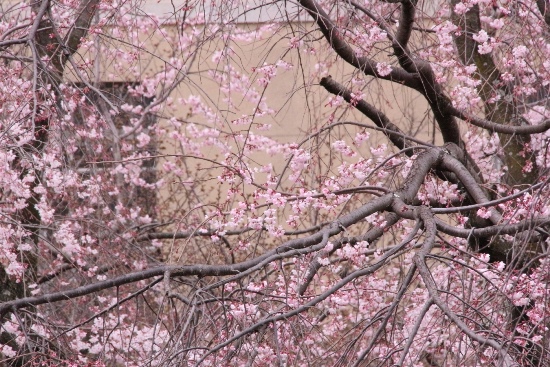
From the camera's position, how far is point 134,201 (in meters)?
9.27

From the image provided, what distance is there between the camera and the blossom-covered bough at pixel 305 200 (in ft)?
13.7

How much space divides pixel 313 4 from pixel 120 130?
4968 millimetres

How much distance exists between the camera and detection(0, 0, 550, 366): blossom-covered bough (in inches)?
164

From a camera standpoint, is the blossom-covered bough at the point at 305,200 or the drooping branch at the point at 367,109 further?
the drooping branch at the point at 367,109

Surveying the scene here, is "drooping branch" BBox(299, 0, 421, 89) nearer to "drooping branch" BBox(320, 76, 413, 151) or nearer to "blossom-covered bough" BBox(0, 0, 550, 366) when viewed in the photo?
"blossom-covered bough" BBox(0, 0, 550, 366)

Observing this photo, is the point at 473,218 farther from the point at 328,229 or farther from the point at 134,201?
the point at 134,201

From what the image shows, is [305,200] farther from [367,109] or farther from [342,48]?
[367,109]

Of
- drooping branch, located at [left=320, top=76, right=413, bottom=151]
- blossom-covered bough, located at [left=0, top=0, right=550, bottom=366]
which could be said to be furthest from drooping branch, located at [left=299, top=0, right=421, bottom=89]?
drooping branch, located at [left=320, top=76, right=413, bottom=151]

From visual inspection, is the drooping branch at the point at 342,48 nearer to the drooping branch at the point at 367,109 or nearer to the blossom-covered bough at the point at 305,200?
the blossom-covered bough at the point at 305,200

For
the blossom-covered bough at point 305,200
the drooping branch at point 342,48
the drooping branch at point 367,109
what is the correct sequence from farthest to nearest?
the drooping branch at point 367,109 < the drooping branch at point 342,48 < the blossom-covered bough at point 305,200

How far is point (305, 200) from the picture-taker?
4887 millimetres

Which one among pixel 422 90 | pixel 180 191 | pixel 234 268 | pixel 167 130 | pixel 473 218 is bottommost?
pixel 234 268

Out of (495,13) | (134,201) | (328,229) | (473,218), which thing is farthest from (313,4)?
(134,201)

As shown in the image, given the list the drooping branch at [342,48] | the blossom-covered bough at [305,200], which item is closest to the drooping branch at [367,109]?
the blossom-covered bough at [305,200]
